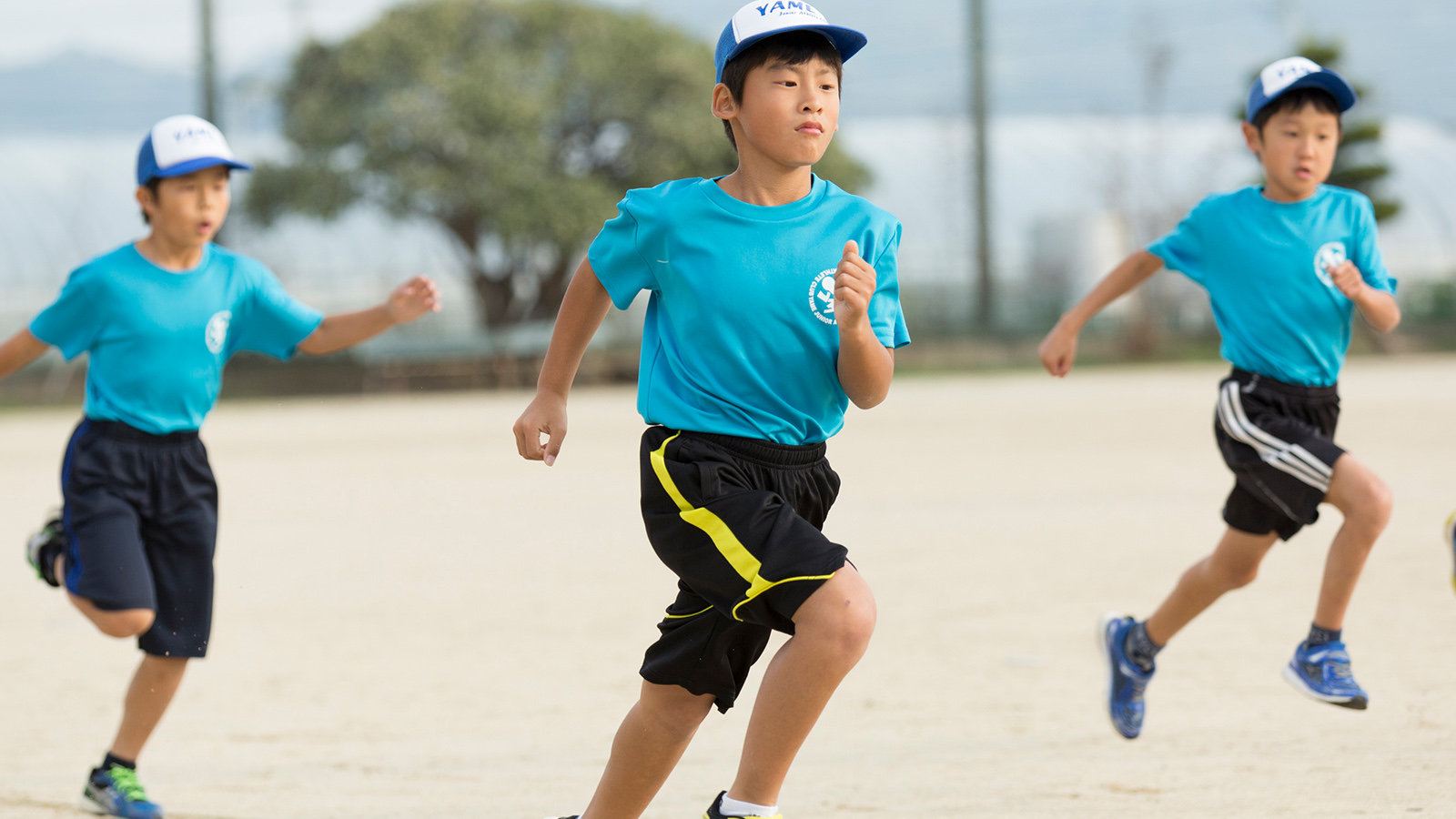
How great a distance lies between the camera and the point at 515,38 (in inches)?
1125

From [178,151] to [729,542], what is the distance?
2.30 metres

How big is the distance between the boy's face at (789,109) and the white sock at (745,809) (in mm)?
1204

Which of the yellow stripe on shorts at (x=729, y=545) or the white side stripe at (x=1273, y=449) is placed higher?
the yellow stripe on shorts at (x=729, y=545)

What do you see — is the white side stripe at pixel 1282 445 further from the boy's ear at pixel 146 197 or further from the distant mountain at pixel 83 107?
the distant mountain at pixel 83 107

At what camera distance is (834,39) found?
3.04m

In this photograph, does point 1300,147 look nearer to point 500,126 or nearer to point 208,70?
point 500,126

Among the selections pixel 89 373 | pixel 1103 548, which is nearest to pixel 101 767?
pixel 89 373

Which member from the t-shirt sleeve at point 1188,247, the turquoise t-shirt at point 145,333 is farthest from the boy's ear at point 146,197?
the t-shirt sleeve at point 1188,247

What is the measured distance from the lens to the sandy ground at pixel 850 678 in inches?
162

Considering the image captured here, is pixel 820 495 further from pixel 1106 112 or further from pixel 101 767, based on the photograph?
pixel 1106 112

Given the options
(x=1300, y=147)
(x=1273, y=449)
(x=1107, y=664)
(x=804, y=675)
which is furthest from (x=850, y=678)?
(x=804, y=675)

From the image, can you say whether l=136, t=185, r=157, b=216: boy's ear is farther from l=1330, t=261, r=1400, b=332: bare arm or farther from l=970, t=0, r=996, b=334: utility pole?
l=970, t=0, r=996, b=334: utility pole

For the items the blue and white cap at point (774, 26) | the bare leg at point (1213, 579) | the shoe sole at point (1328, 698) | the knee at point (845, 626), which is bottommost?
the shoe sole at point (1328, 698)

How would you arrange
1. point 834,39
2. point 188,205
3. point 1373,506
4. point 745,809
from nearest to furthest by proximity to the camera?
point 745,809
point 834,39
point 1373,506
point 188,205
